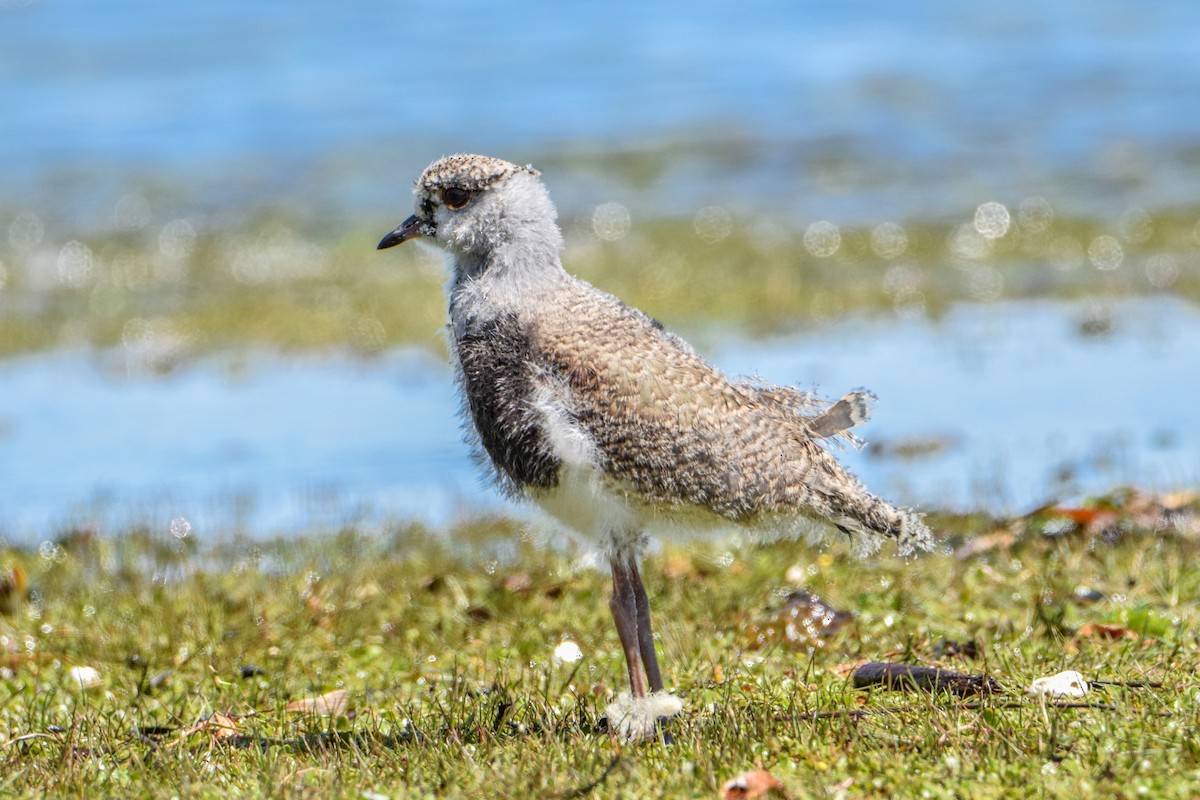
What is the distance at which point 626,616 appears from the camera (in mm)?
4609

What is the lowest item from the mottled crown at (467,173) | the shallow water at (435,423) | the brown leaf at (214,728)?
the shallow water at (435,423)

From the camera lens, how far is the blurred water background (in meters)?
8.72

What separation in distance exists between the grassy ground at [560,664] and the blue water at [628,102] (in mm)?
8546

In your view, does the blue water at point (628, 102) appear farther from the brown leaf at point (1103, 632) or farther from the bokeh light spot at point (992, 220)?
the brown leaf at point (1103, 632)

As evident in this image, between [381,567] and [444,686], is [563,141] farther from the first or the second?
[444,686]

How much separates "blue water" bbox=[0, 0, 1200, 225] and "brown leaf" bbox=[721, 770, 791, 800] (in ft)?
36.5

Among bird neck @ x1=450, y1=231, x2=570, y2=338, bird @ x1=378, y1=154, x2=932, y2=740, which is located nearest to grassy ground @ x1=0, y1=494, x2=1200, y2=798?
bird @ x1=378, y1=154, x2=932, y2=740

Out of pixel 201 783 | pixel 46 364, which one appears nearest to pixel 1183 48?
pixel 46 364

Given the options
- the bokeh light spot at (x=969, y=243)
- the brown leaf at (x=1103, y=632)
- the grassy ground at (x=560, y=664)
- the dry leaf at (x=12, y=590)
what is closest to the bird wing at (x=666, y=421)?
the grassy ground at (x=560, y=664)

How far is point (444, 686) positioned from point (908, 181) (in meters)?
11.4

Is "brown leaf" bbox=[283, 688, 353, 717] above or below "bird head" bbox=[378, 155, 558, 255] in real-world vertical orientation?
below

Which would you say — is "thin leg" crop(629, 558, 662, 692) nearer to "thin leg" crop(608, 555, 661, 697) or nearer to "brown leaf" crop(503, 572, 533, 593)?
"thin leg" crop(608, 555, 661, 697)

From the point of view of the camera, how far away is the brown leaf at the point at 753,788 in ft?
12.2

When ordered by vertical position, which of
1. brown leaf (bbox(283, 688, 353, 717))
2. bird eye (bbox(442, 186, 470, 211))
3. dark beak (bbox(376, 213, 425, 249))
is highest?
bird eye (bbox(442, 186, 470, 211))
